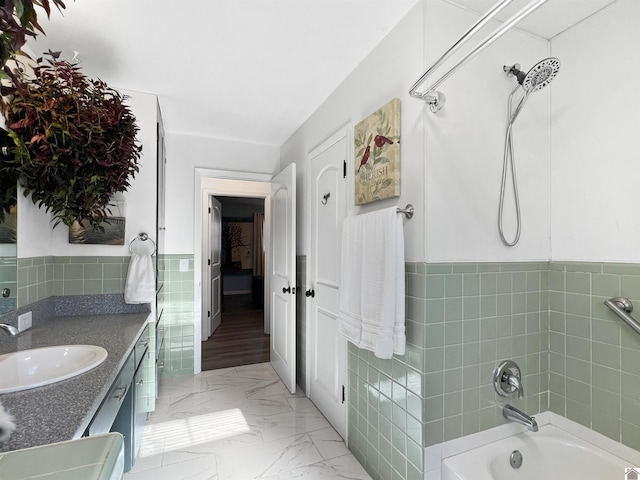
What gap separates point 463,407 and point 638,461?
70 centimetres

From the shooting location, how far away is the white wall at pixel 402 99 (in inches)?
55.0

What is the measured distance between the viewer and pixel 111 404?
1.21 m

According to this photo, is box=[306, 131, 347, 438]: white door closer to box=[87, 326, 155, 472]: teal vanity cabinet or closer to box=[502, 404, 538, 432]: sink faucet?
box=[502, 404, 538, 432]: sink faucet

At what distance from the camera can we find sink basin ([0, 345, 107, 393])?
1202 mm

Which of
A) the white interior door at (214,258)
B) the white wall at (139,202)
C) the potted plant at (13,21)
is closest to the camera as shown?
the potted plant at (13,21)

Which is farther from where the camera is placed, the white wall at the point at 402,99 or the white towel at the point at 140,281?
the white towel at the point at 140,281

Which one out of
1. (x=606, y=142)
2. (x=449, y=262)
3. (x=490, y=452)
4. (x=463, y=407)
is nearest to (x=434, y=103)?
(x=449, y=262)

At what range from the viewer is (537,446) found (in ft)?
4.97

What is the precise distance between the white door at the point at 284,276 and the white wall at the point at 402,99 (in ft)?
2.61

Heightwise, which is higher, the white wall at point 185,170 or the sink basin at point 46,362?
the white wall at point 185,170

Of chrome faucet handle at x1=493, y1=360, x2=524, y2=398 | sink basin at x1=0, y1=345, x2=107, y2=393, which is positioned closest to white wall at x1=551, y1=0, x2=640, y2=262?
chrome faucet handle at x1=493, y1=360, x2=524, y2=398

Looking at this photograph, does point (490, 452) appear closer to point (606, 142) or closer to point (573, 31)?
point (606, 142)

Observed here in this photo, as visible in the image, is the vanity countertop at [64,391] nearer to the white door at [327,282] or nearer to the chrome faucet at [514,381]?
the white door at [327,282]

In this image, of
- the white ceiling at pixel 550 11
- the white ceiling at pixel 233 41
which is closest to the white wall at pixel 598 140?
the white ceiling at pixel 550 11
